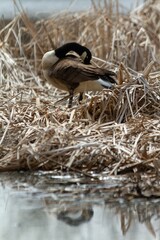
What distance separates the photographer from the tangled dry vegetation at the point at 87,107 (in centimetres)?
573

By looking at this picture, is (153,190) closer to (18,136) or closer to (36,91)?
(18,136)

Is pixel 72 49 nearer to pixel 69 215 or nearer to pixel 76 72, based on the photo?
pixel 76 72

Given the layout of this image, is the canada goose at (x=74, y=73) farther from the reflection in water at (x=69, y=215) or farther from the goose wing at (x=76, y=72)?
the reflection in water at (x=69, y=215)

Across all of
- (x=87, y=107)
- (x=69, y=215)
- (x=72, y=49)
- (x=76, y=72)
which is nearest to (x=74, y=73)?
(x=76, y=72)

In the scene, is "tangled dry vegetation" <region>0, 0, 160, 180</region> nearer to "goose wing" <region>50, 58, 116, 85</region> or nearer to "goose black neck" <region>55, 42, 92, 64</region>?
"goose wing" <region>50, 58, 116, 85</region>

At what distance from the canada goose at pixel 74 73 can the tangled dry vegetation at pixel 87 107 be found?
8 cm

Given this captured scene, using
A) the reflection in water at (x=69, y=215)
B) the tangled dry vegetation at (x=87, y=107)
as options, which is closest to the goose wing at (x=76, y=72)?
the tangled dry vegetation at (x=87, y=107)

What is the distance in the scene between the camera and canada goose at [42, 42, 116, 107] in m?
6.73

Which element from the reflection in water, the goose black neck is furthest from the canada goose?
the reflection in water

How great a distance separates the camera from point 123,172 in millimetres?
5559

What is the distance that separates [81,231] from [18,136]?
68.0 inches

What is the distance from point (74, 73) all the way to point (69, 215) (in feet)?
7.06

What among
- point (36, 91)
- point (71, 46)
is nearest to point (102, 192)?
point (71, 46)

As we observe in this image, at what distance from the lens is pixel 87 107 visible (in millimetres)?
6578
